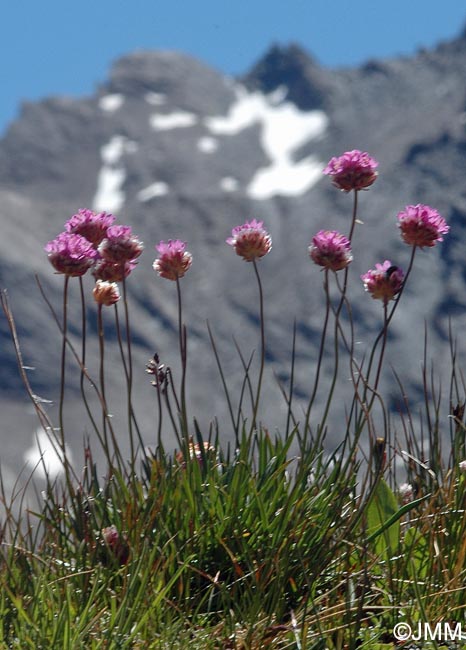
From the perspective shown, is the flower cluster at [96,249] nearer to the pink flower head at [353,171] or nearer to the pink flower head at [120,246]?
the pink flower head at [120,246]

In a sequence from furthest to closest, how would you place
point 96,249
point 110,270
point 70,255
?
point 96,249
point 110,270
point 70,255

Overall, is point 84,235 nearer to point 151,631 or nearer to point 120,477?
point 120,477

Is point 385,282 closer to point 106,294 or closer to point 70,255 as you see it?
point 106,294

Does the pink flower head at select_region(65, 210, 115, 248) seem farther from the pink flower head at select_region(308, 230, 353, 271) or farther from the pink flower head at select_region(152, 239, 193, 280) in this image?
the pink flower head at select_region(308, 230, 353, 271)

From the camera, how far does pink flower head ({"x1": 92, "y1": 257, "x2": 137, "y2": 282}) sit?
11.5ft

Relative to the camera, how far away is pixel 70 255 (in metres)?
3.29

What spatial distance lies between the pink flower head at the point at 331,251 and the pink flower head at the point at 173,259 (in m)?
0.53

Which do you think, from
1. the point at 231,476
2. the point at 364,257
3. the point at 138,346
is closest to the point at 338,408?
the point at 364,257

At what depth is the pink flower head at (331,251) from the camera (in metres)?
3.35

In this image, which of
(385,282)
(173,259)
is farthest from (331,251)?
(173,259)

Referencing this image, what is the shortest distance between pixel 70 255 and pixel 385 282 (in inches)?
46.3

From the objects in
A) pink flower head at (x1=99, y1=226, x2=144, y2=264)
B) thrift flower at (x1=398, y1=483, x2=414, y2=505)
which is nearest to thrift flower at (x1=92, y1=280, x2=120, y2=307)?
pink flower head at (x1=99, y1=226, x2=144, y2=264)

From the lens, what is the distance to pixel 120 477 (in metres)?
3.34

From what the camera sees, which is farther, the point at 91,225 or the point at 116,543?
the point at 91,225
